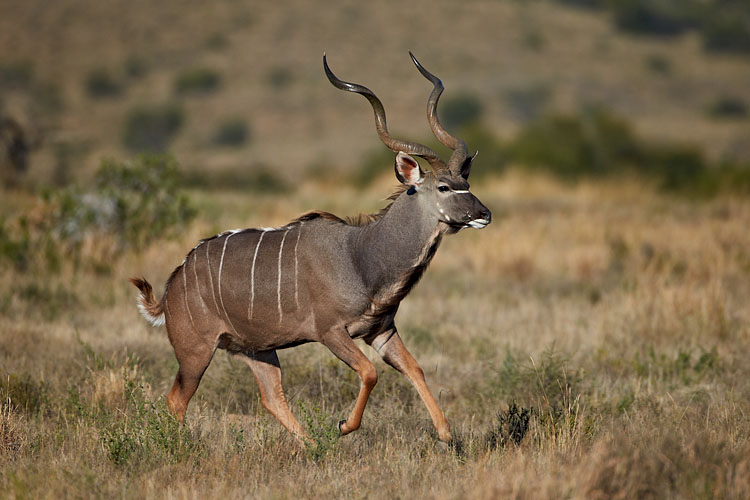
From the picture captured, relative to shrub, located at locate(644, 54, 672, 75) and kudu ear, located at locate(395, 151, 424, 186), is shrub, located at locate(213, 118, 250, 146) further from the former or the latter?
kudu ear, located at locate(395, 151, 424, 186)

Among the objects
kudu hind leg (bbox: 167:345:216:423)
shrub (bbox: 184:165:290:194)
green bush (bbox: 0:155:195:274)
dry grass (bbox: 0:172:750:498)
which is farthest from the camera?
shrub (bbox: 184:165:290:194)

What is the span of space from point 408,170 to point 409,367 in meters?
1.43

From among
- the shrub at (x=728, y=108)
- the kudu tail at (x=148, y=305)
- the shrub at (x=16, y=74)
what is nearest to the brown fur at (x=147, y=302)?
the kudu tail at (x=148, y=305)

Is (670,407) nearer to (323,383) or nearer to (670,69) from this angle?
(323,383)

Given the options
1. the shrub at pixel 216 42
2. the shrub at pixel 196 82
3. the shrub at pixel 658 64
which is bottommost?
the shrub at pixel 196 82

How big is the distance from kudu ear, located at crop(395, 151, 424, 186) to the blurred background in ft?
93.2

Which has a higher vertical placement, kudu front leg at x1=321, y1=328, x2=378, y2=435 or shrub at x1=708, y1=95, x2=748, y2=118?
shrub at x1=708, y1=95, x2=748, y2=118

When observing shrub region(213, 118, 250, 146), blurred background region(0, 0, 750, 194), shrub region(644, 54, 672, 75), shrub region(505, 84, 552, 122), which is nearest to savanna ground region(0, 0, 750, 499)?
shrub region(505, 84, 552, 122)

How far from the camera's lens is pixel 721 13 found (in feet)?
195

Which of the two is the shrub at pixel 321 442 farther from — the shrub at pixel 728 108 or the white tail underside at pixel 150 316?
the shrub at pixel 728 108

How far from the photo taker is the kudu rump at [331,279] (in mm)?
6258

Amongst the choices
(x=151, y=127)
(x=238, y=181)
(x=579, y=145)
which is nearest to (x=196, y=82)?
(x=151, y=127)

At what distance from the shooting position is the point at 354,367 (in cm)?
615

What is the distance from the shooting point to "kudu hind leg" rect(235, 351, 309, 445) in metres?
6.99
